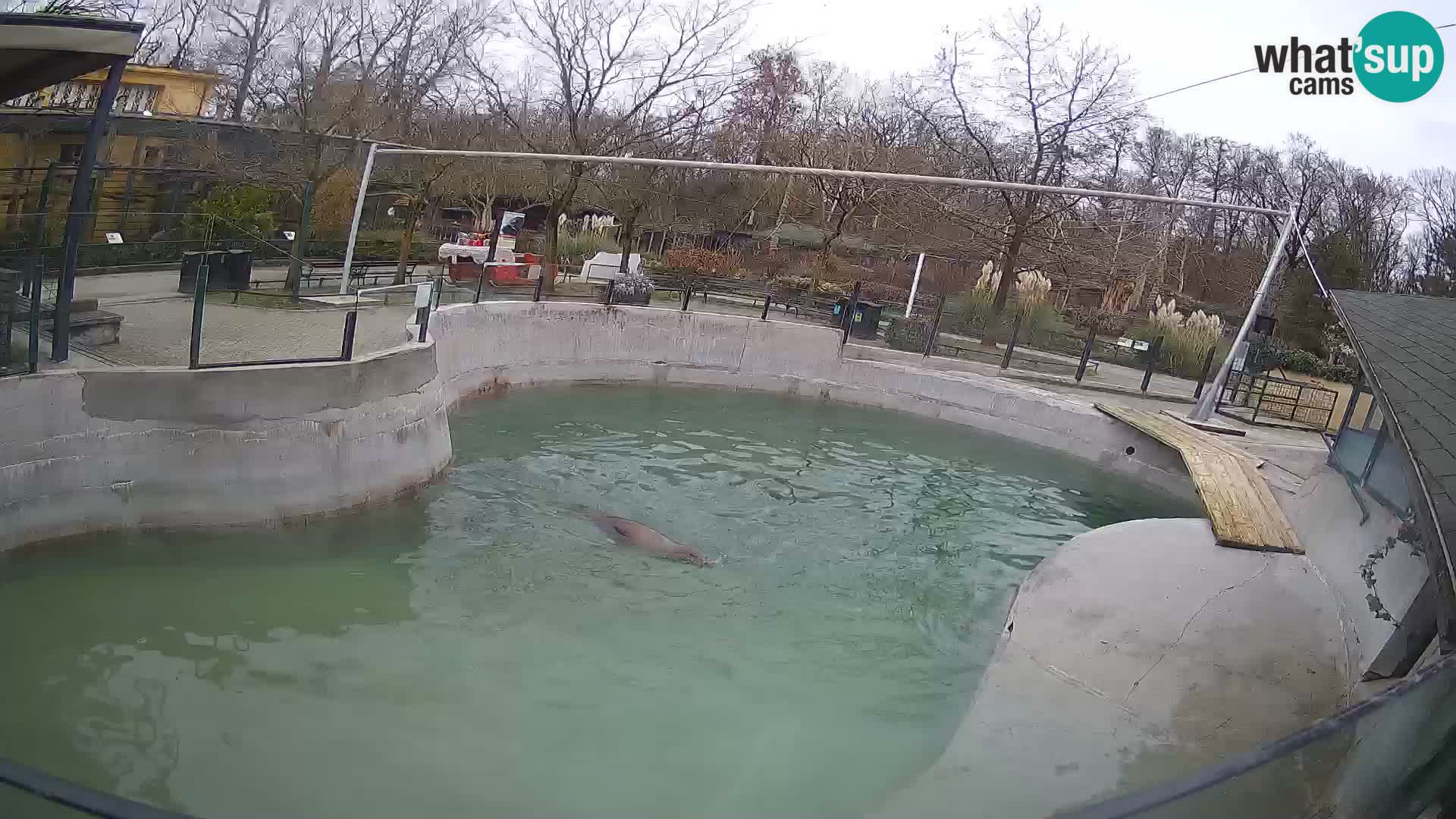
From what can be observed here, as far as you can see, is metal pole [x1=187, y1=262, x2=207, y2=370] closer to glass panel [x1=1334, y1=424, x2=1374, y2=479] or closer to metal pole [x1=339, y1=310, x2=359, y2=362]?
metal pole [x1=339, y1=310, x2=359, y2=362]

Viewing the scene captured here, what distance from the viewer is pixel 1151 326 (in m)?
27.7

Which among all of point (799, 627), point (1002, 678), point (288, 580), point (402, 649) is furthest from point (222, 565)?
point (1002, 678)

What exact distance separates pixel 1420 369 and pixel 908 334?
52.6ft

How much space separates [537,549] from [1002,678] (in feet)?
17.3

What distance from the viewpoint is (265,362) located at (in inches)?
415

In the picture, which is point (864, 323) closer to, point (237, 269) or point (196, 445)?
point (237, 269)

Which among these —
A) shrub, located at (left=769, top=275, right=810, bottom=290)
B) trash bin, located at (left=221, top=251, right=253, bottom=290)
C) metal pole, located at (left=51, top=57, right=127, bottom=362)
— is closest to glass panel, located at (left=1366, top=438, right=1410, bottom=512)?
metal pole, located at (left=51, top=57, right=127, bottom=362)

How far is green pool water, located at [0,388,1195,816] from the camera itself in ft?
22.0

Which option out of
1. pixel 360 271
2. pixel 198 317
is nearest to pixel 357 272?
pixel 360 271

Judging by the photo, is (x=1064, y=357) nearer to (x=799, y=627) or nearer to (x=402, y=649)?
(x=799, y=627)

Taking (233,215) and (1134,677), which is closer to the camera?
(1134,677)

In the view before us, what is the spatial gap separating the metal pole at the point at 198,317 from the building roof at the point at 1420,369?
1010 centimetres

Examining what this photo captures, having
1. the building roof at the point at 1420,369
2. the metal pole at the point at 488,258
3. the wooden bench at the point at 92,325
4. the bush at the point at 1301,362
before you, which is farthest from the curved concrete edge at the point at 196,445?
the bush at the point at 1301,362

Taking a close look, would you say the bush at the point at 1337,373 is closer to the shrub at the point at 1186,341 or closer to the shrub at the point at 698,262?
the shrub at the point at 1186,341
